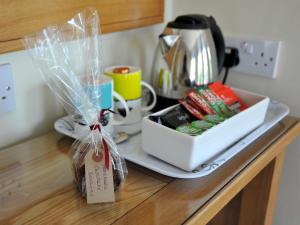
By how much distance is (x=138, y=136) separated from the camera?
0.78 metres

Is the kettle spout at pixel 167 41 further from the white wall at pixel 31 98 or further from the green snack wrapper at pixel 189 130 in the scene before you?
the green snack wrapper at pixel 189 130

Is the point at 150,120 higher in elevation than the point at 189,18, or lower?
lower

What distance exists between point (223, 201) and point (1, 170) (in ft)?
1.32

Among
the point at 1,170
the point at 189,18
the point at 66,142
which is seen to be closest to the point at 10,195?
the point at 1,170

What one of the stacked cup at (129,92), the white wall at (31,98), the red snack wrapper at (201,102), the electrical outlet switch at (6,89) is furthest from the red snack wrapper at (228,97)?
the electrical outlet switch at (6,89)

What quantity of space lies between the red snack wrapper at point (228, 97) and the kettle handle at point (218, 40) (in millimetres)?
142

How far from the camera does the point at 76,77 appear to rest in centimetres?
62

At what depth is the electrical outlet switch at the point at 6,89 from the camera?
72cm

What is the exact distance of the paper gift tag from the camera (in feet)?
1.83

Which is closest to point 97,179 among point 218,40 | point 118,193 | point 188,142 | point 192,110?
point 118,193

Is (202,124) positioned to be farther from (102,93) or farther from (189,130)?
(102,93)

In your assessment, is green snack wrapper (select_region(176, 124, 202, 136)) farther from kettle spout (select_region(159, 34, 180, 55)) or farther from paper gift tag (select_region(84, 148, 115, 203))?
kettle spout (select_region(159, 34, 180, 55))

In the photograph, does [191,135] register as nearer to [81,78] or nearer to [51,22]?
[81,78]

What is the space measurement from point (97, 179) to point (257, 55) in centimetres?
61
